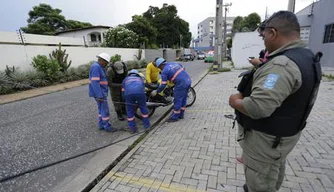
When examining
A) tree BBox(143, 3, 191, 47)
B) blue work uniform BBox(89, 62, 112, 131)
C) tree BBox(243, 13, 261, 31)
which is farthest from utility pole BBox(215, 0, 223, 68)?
tree BBox(243, 13, 261, 31)

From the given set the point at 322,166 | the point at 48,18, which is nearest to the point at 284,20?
the point at 322,166

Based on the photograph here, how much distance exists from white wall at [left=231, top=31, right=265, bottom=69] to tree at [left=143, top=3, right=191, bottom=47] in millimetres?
28457

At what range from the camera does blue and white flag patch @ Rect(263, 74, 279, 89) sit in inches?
51.7

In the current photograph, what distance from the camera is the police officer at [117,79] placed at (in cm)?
471

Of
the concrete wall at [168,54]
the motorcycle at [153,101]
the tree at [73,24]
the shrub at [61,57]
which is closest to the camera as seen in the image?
the motorcycle at [153,101]

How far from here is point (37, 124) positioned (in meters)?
5.00

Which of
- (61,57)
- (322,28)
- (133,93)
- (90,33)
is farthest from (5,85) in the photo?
(90,33)

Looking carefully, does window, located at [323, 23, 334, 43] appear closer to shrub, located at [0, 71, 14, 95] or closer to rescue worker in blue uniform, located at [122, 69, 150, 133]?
rescue worker in blue uniform, located at [122, 69, 150, 133]

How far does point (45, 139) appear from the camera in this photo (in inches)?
161

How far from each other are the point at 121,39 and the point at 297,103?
26073 mm

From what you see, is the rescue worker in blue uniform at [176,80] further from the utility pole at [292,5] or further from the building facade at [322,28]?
the building facade at [322,28]

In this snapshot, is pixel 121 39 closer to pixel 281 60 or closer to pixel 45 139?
pixel 45 139

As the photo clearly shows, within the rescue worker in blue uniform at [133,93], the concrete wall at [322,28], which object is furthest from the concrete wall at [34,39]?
the concrete wall at [322,28]

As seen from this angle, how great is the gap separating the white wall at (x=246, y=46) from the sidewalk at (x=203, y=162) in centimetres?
1314
